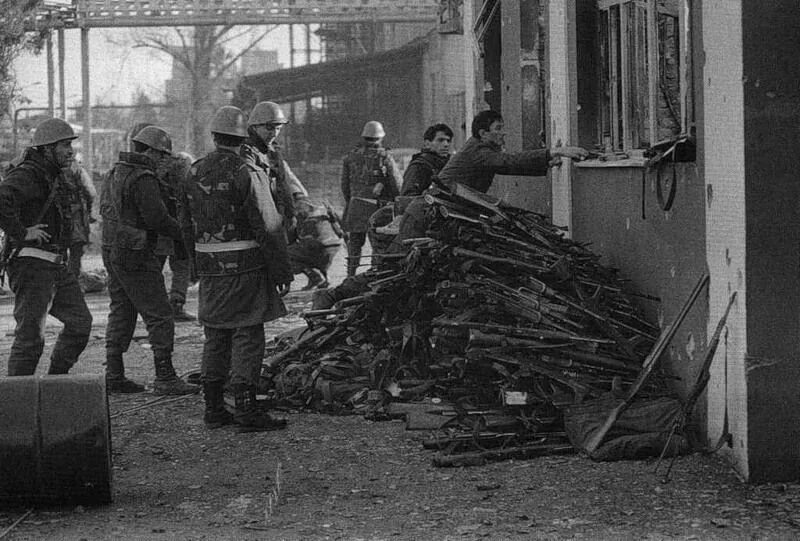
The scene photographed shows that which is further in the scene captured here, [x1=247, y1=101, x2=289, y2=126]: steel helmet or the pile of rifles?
[x1=247, y1=101, x2=289, y2=126]: steel helmet

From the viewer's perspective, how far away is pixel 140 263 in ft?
32.4

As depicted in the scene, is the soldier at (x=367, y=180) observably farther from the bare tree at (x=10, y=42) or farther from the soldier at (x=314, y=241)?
the bare tree at (x=10, y=42)

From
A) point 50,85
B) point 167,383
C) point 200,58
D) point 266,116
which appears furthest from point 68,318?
point 200,58

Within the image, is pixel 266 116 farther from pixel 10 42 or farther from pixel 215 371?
pixel 10 42

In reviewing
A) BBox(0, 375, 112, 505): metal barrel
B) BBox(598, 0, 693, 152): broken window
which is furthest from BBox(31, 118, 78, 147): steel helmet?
BBox(598, 0, 693, 152): broken window

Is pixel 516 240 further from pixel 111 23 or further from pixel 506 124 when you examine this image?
pixel 111 23

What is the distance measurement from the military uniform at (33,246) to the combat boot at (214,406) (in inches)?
54.4

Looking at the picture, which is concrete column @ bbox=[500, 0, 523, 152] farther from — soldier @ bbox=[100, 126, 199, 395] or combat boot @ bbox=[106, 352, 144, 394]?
combat boot @ bbox=[106, 352, 144, 394]

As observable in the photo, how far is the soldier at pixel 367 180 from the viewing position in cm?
1593

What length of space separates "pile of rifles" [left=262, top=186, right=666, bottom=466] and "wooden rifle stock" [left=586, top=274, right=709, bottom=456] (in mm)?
230

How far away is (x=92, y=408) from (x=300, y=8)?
31.6 m

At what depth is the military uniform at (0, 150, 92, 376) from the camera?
876 centimetres

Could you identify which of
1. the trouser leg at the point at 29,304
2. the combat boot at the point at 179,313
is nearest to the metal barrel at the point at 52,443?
the trouser leg at the point at 29,304

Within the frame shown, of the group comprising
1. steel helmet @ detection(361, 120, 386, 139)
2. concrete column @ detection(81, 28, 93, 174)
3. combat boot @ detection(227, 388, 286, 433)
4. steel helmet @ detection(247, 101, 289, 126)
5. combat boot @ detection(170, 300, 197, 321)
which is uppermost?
concrete column @ detection(81, 28, 93, 174)
